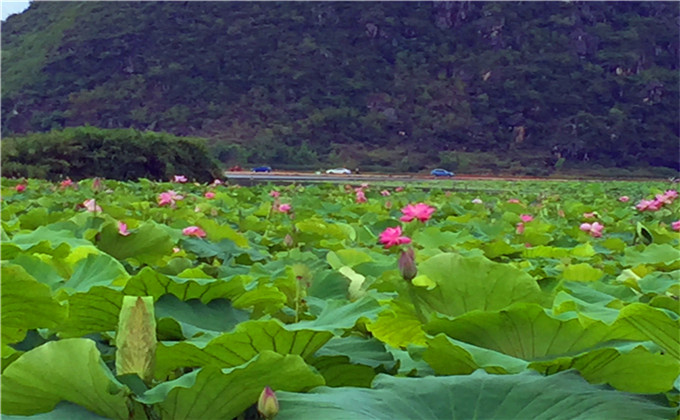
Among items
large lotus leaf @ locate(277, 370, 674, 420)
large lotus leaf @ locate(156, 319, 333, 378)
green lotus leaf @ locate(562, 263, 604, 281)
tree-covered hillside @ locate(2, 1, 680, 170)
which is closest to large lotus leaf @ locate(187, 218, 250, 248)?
green lotus leaf @ locate(562, 263, 604, 281)

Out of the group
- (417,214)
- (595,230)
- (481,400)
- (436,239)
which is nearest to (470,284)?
(481,400)

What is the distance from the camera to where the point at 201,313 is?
0.87 metres

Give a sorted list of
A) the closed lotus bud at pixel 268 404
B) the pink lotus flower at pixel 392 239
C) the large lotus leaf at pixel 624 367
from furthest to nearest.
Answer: the pink lotus flower at pixel 392 239 → the large lotus leaf at pixel 624 367 → the closed lotus bud at pixel 268 404

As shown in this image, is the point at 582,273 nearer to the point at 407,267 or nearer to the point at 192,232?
the point at 407,267

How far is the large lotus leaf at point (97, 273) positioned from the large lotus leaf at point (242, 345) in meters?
0.34

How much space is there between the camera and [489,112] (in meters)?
42.0

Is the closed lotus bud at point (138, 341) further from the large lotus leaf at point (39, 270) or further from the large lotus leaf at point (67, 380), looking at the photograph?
the large lotus leaf at point (39, 270)

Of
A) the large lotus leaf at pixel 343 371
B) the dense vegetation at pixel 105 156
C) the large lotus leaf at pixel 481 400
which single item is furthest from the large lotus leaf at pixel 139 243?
the dense vegetation at pixel 105 156

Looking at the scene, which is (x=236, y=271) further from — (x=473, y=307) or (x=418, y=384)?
(x=418, y=384)

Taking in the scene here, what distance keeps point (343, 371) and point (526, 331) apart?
6.7 inches

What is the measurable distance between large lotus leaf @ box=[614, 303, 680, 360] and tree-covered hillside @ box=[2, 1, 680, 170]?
3589 cm

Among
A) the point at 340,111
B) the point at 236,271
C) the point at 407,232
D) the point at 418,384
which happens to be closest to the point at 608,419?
the point at 418,384

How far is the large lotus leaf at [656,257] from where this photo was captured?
5.27 ft

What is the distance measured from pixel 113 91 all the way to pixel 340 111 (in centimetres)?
1109
